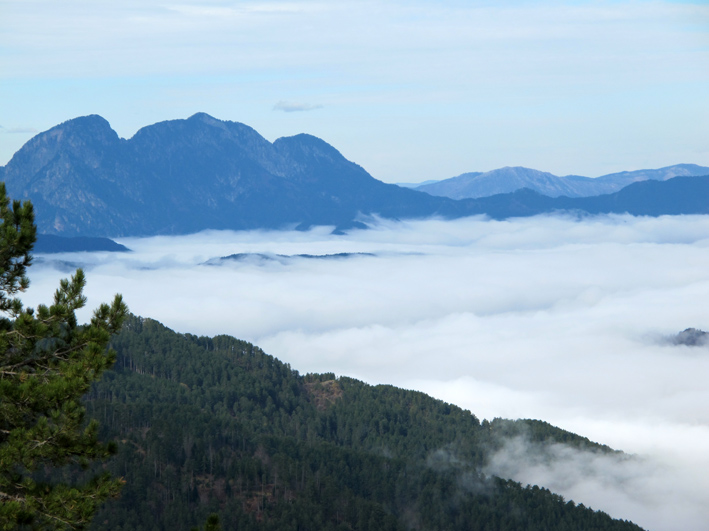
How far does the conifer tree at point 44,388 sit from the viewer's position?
2580cm

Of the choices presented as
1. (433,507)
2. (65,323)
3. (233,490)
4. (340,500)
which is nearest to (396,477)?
(433,507)

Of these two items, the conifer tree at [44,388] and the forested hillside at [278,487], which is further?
the forested hillside at [278,487]

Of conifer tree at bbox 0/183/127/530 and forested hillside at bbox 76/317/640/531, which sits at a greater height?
conifer tree at bbox 0/183/127/530

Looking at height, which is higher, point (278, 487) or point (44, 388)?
point (44, 388)

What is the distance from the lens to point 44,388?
2572 cm

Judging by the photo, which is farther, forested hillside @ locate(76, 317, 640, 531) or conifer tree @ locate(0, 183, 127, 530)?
forested hillside @ locate(76, 317, 640, 531)

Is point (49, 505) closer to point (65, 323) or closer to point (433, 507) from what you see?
point (65, 323)

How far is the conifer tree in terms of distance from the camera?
25797 millimetres

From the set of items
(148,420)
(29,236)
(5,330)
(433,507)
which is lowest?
(433,507)

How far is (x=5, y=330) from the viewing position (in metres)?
28.4

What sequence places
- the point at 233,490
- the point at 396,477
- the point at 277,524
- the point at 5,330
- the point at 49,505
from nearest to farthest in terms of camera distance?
1. the point at 49,505
2. the point at 5,330
3. the point at 277,524
4. the point at 233,490
5. the point at 396,477

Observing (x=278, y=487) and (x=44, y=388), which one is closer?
(x=44, y=388)

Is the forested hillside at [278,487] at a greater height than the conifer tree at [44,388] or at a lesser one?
lesser

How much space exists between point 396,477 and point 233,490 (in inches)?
1838
